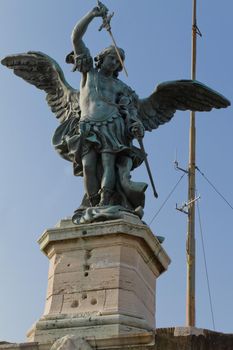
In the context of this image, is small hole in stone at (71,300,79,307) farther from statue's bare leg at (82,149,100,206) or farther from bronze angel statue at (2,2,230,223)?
statue's bare leg at (82,149,100,206)

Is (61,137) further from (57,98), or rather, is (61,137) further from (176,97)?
(176,97)

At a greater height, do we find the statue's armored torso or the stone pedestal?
the statue's armored torso

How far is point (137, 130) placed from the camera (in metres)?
9.52

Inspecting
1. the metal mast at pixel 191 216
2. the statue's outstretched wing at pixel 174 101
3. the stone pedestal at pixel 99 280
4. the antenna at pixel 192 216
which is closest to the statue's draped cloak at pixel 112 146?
the stone pedestal at pixel 99 280

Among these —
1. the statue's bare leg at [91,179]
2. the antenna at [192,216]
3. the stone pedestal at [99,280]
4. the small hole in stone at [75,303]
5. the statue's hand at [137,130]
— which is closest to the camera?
the stone pedestal at [99,280]

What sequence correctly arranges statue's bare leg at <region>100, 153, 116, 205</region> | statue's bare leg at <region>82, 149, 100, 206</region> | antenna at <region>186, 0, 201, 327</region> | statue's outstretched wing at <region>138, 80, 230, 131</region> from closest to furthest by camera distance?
statue's bare leg at <region>100, 153, 116, 205</region>, statue's bare leg at <region>82, 149, 100, 206</region>, statue's outstretched wing at <region>138, 80, 230, 131</region>, antenna at <region>186, 0, 201, 327</region>

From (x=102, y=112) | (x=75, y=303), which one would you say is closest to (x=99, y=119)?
(x=102, y=112)

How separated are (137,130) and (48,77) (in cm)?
193

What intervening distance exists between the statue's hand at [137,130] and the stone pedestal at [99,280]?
1.26 metres

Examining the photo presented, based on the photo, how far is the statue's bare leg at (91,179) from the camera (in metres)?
9.30

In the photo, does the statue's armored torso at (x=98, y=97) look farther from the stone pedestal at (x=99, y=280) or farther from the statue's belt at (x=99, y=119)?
the stone pedestal at (x=99, y=280)

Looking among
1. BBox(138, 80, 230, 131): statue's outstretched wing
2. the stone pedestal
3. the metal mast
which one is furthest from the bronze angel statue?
the metal mast

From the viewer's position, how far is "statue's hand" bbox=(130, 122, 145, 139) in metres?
9.51

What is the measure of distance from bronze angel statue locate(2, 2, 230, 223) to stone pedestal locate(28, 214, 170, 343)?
294mm
